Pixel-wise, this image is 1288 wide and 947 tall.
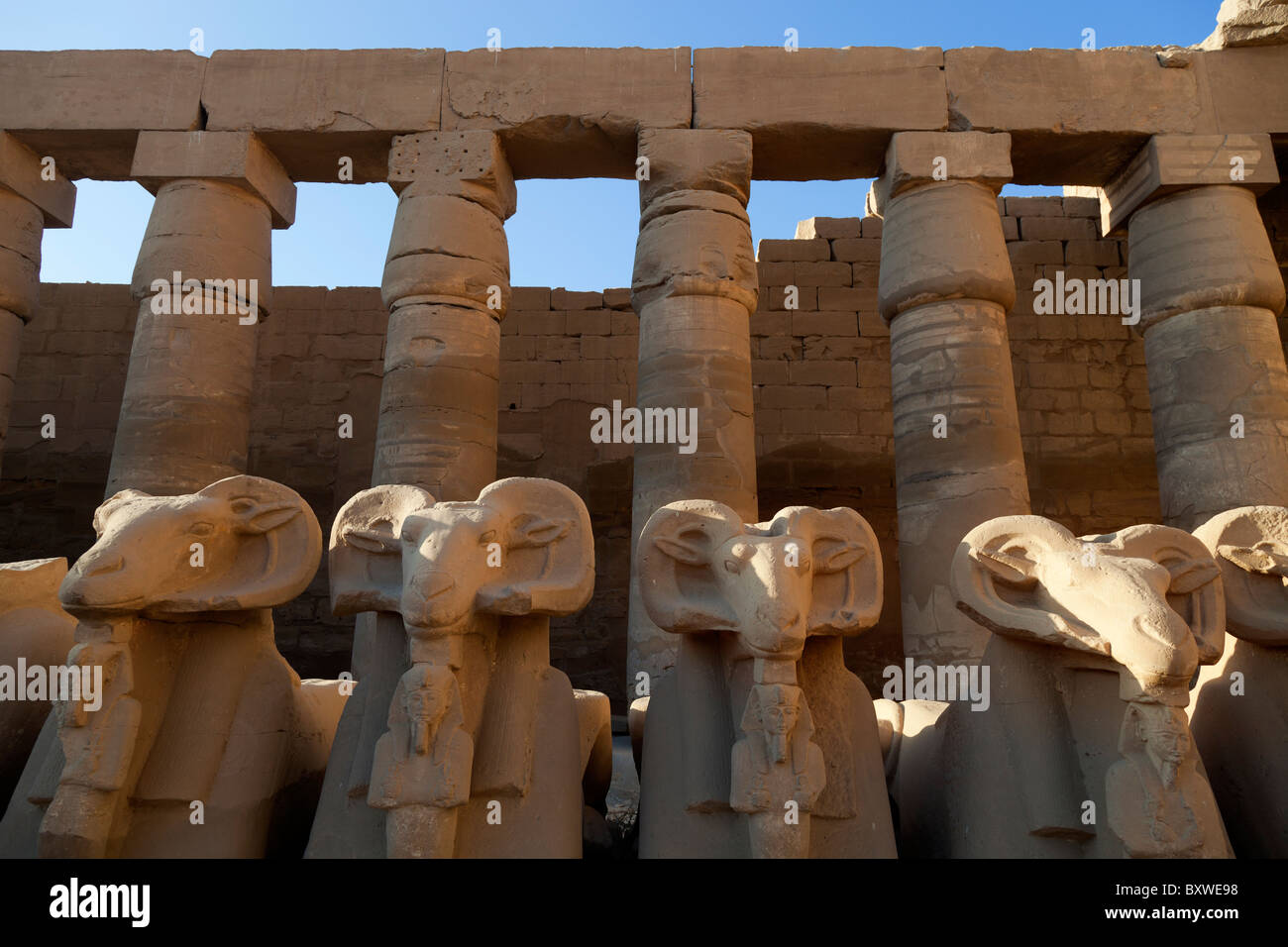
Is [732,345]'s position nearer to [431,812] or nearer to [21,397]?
[431,812]

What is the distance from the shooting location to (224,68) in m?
7.74

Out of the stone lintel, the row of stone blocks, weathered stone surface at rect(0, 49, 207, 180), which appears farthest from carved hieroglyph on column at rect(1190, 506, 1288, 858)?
weathered stone surface at rect(0, 49, 207, 180)

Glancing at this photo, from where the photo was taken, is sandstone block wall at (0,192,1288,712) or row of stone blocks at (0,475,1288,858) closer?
row of stone blocks at (0,475,1288,858)

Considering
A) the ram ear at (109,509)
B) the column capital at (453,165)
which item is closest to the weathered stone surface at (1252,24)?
the column capital at (453,165)

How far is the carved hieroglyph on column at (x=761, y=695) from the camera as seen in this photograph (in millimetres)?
2705

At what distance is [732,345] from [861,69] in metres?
2.54

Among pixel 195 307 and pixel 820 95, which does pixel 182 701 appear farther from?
pixel 820 95

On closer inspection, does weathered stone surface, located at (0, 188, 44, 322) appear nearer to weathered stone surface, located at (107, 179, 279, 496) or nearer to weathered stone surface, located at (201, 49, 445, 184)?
weathered stone surface, located at (107, 179, 279, 496)

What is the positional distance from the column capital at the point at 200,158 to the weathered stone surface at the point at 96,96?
0.52 ft

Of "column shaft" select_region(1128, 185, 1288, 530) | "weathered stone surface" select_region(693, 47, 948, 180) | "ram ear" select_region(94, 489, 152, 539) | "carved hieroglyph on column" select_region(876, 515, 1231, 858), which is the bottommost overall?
"carved hieroglyph on column" select_region(876, 515, 1231, 858)

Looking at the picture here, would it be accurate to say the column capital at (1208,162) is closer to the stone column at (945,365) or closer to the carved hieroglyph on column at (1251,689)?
the stone column at (945,365)

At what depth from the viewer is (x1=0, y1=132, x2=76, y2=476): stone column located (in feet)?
24.6

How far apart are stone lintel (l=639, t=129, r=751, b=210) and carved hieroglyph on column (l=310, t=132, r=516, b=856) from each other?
1.20 meters

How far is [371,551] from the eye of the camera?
3164 millimetres
